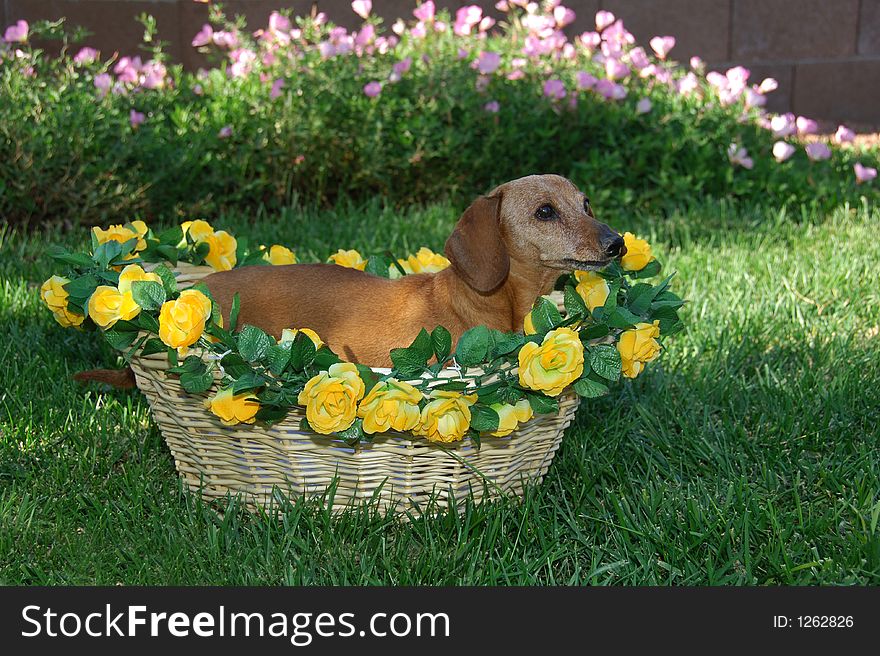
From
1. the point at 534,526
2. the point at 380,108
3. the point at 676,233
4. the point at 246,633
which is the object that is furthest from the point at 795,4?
the point at 246,633

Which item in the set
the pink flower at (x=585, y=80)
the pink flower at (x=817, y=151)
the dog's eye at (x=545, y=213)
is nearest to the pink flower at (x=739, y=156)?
the pink flower at (x=817, y=151)

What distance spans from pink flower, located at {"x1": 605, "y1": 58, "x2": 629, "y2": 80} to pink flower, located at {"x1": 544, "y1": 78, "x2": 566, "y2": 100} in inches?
13.1

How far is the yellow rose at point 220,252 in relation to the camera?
11.0 ft

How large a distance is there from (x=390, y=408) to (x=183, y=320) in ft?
1.74

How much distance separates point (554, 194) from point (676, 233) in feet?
8.58

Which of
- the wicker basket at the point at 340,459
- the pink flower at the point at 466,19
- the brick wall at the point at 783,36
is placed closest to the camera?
the wicker basket at the point at 340,459

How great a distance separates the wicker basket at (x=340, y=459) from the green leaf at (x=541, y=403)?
14 cm

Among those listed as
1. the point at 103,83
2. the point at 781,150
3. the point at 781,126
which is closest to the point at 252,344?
the point at 103,83

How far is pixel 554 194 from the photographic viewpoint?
8.88 ft

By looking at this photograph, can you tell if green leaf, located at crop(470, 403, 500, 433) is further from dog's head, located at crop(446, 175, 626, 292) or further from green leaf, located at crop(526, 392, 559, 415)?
dog's head, located at crop(446, 175, 626, 292)

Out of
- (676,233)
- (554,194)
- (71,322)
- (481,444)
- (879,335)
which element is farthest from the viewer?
(676,233)

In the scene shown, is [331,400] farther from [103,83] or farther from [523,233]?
[103,83]

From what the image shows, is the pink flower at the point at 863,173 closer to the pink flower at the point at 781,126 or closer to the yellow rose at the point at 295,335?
the pink flower at the point at 781,126

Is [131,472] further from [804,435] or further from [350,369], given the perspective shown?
[804,435]
